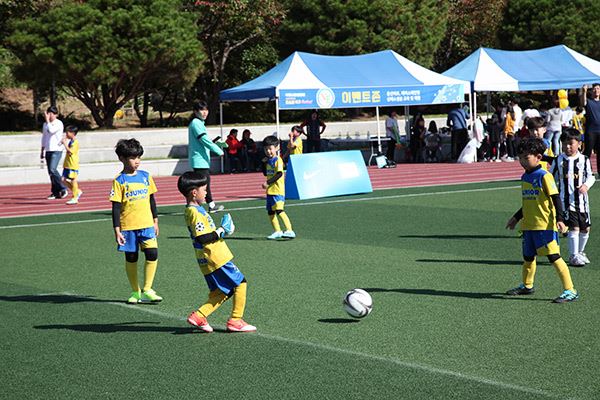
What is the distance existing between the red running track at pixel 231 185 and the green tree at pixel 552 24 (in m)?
19.9

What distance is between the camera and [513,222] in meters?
9.53

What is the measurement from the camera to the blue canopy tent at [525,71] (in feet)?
98.0

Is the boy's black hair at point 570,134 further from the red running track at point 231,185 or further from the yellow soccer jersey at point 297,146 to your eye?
the red running track at point 231,185

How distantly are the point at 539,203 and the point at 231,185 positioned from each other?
16.0m

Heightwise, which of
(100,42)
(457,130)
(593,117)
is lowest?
(457,130)

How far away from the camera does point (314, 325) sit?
8258mm

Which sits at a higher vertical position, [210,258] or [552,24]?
[552,24]

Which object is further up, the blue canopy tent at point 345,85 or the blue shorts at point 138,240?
the blue canopy tent at point 345,85

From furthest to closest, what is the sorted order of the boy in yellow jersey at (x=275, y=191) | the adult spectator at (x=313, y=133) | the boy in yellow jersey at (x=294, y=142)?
the adult spectator at (x=313, y=133) < the boy in yellow jersey at (x=294, y=142) < the boy in yellow jersey at (x=275, y=191)

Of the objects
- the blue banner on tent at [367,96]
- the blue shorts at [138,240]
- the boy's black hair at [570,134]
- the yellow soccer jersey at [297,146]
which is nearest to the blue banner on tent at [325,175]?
the yellow soccer jersey at [297,146]

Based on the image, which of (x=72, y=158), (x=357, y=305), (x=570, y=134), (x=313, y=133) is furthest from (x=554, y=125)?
(x=357, y=305)

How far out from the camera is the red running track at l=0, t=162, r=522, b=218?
20.3 meters

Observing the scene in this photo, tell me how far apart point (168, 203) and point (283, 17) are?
2013cm

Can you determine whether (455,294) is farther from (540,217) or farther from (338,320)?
(338,320)
